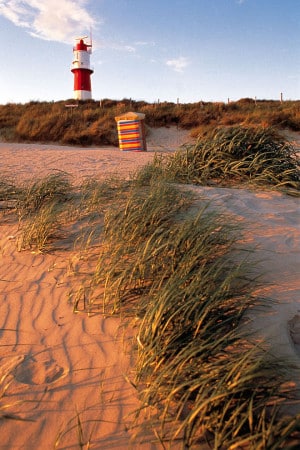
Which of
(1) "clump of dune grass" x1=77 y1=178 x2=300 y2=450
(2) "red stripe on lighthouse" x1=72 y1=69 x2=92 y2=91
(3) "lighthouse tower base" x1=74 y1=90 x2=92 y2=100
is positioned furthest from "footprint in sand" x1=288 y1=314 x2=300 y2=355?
(2) "red stripe on lighthouse" x1=72 y1=69 x2=92 y2=91

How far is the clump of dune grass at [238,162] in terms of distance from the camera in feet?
17.2

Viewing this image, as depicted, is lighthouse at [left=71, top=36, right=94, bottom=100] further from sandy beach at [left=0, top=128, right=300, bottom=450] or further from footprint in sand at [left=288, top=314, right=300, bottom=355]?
footprint in sand at [left=288, top=314, right=300, bottom=355]

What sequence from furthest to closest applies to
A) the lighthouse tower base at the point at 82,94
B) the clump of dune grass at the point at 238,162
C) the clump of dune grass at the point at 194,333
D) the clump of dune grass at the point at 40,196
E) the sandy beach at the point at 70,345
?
the lighthouse tower base at the point at 82,94, the clump of dune grass at the point at 238,162, the clump of dune grass at the point at 40,196, the sandy beach at the point at 70,345, the clump of dune grass at the point at 194,333

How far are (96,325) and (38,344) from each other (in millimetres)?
396

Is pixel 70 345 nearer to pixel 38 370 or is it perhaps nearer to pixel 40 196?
pixel 38 370

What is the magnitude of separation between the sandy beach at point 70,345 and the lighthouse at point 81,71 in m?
26.2

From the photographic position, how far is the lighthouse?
27.9 m

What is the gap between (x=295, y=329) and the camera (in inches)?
91.5

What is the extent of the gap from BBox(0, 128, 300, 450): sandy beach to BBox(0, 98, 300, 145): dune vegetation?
11.6m

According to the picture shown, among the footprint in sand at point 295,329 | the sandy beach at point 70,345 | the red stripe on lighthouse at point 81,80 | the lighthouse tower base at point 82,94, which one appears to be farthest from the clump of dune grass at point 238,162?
the red stripe on lighthouse at point 81,80

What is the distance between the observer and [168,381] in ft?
6.00

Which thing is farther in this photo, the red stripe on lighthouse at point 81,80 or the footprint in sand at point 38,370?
the red stripe on lighthouse at point 81,80

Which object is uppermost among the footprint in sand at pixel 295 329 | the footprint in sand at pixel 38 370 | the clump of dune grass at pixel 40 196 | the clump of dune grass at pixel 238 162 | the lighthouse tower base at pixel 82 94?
the lighthouse tower base at pixel 82 94

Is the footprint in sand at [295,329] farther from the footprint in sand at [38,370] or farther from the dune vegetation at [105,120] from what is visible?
the dune vegetation at [105,120]
